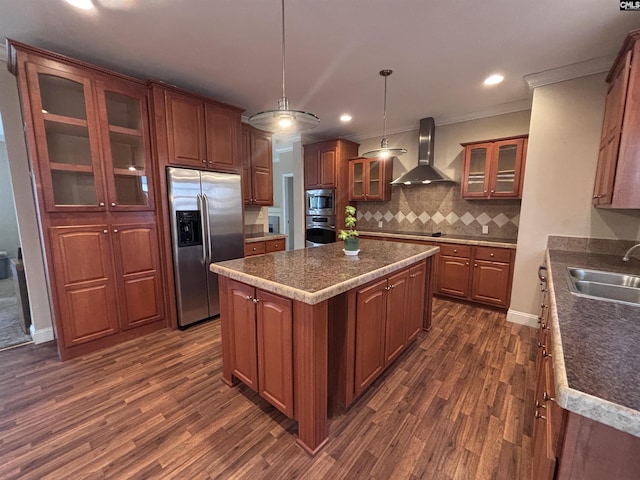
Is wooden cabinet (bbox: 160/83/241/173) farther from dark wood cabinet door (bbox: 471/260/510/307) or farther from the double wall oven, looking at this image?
dark wood cabinet door (bbox: 471/260/510/307)

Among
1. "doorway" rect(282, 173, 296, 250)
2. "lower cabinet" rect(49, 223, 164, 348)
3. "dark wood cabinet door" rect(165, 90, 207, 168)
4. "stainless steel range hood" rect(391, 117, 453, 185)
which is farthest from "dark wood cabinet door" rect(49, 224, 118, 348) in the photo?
"doorway" rect(282, 173, 296, 250)

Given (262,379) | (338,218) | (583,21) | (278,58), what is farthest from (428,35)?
(338,218)

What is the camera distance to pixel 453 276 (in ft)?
11.8

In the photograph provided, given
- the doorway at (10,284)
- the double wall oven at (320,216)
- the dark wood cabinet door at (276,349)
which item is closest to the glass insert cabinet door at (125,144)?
the doorway at (10,284)

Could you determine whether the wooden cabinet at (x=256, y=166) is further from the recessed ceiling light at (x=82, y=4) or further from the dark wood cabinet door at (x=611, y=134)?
the dark wood cabinet door at (x=611, y=134)

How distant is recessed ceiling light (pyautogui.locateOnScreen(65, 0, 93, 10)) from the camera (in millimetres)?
1666

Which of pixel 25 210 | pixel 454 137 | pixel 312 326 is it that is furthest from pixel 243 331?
pixel 454 137

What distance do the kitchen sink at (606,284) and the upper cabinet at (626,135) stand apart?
0.49 meters

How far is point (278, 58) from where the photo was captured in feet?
7.70

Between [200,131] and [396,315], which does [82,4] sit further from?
[396,315]

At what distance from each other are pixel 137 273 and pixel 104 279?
259 millimetres

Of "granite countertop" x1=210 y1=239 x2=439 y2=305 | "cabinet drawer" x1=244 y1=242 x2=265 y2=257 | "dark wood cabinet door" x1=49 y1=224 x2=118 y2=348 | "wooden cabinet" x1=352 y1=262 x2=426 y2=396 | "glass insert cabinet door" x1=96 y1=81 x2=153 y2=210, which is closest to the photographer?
"granite countertop" x1=210 y1=239 x2=439 y2=305

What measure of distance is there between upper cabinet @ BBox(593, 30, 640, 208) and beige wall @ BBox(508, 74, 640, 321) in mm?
515

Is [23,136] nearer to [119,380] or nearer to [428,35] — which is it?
[119,380]
